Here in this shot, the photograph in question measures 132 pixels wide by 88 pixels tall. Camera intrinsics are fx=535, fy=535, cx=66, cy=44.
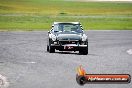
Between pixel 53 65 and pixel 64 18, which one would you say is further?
pixel 64 18

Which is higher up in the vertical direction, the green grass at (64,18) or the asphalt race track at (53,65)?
the asphalt race track at (53,65)

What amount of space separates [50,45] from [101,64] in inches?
197

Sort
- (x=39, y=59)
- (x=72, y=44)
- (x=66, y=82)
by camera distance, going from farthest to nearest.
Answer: (x=72, y=44)
(x=39, y=59)
(x=66, y=82)

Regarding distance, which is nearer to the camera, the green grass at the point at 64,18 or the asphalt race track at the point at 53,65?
the asphalt race track at the point at 53,65

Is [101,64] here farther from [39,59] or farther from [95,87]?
[95,87]

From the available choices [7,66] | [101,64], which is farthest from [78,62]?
[7,66]

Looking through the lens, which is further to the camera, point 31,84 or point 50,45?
point 50,45

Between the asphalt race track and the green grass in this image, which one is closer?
the asphalt race track

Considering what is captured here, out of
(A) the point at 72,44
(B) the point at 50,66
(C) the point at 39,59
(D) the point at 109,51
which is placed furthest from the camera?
(D) the point at 109,51

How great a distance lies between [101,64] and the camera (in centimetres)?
2053

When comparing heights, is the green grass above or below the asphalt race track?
below

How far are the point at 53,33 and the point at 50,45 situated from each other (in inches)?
26.6

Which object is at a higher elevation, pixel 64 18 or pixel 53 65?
pixel 53 65

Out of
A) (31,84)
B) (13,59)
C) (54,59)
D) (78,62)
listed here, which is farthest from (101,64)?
(31,84)
